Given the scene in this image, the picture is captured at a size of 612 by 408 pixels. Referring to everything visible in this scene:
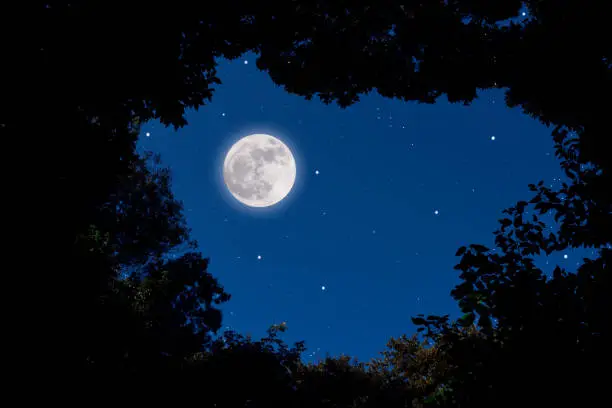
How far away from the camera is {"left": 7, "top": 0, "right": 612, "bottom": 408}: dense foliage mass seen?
2764 millimetres

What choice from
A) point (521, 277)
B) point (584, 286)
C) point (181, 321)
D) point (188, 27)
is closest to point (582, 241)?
point (584, 286)

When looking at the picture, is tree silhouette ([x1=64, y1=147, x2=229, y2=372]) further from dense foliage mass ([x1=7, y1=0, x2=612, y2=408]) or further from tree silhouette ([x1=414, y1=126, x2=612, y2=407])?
tree silhouette ([x1=414, y1=126, x2=612, y2=407])

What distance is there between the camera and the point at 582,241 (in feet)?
13.5

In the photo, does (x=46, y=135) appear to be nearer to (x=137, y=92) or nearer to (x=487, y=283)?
(x=137, y=92)

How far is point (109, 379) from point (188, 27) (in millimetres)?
9955

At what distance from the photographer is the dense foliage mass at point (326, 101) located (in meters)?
2.76

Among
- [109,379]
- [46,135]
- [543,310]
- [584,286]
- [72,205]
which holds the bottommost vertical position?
[543,310]

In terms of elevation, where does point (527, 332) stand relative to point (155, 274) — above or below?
below

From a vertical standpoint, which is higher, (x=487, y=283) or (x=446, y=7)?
(x=446, y=7)

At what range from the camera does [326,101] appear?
13.7 metres

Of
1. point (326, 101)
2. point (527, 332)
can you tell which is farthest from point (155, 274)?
point (527, 332)

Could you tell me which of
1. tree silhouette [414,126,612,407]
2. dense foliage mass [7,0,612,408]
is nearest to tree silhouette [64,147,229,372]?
dense foliage mass [7,0,612,408]

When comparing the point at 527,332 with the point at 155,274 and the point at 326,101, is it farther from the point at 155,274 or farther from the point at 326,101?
the point at 155,274

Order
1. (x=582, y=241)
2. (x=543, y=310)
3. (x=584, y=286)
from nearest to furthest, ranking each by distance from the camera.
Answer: (x=543, y=310) → (x=584, y=286) → (x=582, y=241)
